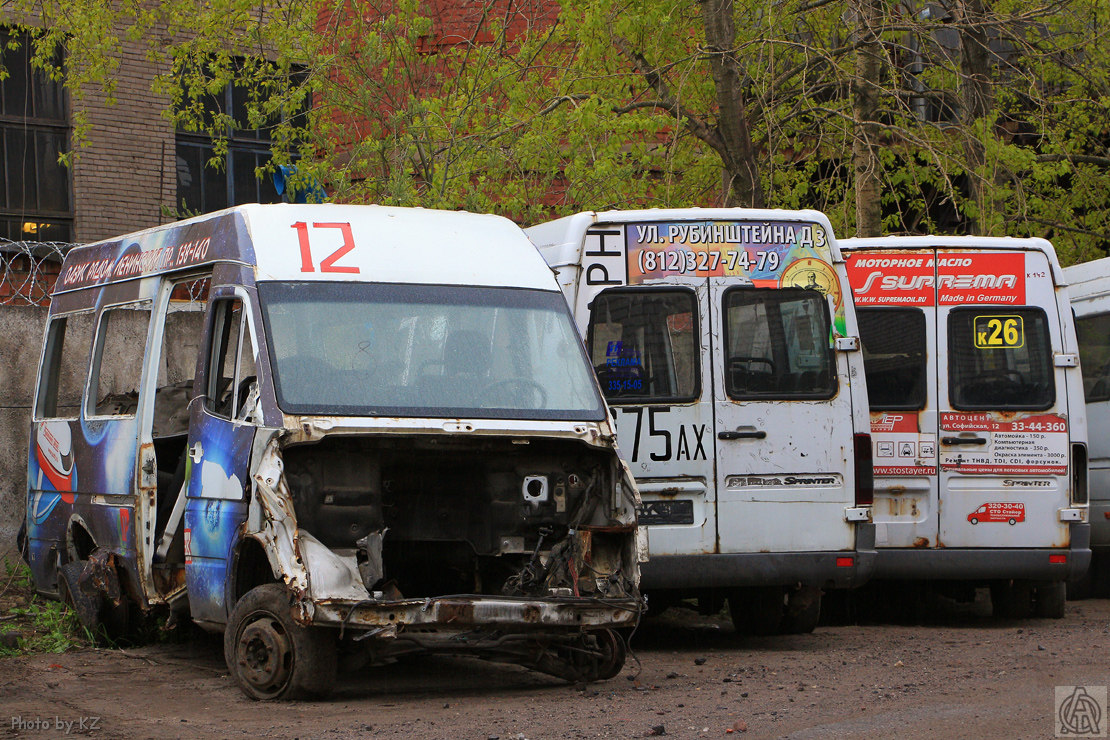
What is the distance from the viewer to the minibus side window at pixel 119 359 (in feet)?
31.0

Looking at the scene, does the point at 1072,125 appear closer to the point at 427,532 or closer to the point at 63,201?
the point at 63,201

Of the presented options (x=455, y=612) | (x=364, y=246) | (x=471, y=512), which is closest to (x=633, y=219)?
(x=364, y=246)

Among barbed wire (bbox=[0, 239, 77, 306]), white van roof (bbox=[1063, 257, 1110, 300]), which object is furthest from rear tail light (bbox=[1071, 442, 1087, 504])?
barbed wire (bbox=[0, 239, 77, 306])

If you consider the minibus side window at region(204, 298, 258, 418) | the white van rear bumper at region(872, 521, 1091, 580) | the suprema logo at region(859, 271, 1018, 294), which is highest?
the suprema logo at region(859, 271, 1018, 294)

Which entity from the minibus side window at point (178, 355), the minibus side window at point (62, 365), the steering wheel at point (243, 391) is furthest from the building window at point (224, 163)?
the steering wheel at point (243, 391)

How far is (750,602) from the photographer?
9.97 meters

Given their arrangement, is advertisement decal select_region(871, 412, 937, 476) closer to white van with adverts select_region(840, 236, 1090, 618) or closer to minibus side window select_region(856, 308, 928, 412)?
white van with adverts select_region(840, 236, 1090, 618)

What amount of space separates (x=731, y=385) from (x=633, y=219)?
1.19m

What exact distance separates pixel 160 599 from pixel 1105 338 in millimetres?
8059

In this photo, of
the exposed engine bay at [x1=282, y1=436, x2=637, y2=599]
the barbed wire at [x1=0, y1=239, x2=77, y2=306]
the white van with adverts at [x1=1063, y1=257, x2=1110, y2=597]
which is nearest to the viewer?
the exposed engine bay at [x1=282, y1=436, x2=637, y2=599]

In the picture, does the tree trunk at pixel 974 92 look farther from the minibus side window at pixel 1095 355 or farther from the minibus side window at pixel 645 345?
the minibus side window at pixel 645 345

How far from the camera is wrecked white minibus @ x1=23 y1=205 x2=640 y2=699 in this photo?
707 centimetres

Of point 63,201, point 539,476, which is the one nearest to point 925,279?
point 539,476

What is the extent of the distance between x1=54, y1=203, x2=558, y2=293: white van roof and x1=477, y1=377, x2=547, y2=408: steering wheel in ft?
2.00
